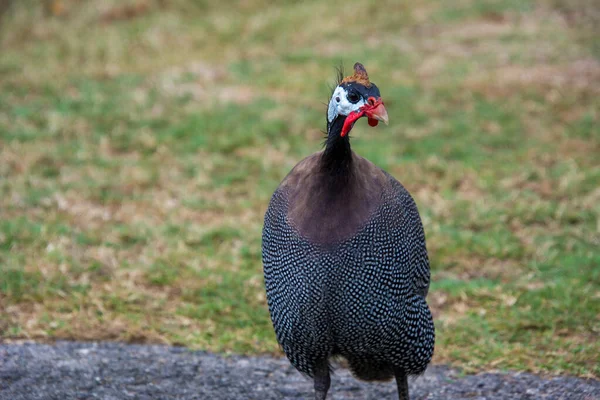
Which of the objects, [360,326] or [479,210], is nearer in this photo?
[360,326]

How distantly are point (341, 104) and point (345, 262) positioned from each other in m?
0.58

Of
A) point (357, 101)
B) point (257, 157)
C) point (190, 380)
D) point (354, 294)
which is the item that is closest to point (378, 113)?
point (357, 101)

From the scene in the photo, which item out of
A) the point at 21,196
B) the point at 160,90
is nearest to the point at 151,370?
the point at 21,196

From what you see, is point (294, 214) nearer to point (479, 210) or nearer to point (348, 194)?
point (348, 194)

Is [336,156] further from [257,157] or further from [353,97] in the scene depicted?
[257,157]

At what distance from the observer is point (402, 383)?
3.42 metres

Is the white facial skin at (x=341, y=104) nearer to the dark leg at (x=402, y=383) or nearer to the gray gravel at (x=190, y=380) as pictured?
the dark leg at (x=402, y=383)

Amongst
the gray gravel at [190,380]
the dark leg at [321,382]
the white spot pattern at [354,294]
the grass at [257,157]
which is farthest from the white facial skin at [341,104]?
the grass at [257,157]

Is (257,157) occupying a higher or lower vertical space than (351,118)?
higher

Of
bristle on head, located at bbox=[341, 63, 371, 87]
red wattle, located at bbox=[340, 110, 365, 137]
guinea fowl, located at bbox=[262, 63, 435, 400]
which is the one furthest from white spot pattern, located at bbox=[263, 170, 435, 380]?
bristle on head, located at bbox=[341, 63, 371, 87]

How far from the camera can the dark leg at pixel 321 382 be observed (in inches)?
132

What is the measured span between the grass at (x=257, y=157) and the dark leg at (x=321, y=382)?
87 centimetres

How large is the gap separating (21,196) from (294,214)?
331cm

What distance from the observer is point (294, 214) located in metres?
3.16
